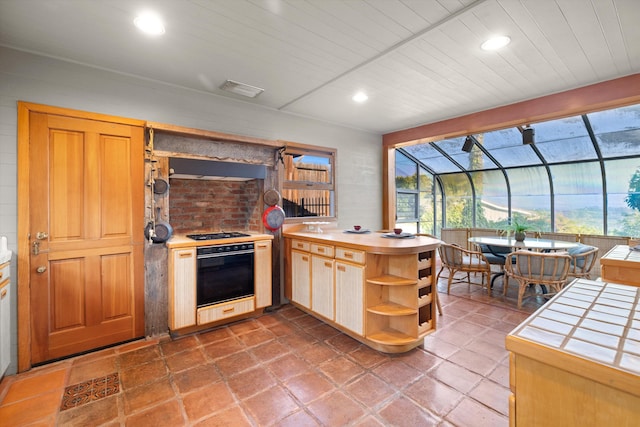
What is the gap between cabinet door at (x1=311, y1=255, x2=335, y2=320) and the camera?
304cm

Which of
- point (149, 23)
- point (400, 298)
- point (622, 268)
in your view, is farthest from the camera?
point (400, 298)

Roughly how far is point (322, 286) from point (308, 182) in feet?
→ 5.37

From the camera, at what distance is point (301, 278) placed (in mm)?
3508

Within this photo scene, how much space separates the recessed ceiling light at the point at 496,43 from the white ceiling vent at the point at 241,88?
7.17 ft

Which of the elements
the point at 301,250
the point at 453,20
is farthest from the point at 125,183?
the point at 453,20

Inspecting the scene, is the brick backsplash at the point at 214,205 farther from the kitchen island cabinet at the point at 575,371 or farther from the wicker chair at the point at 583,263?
the wicker chair at the point at 583,263

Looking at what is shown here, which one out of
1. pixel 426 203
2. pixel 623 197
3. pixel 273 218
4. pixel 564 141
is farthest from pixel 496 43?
pixel 426 203

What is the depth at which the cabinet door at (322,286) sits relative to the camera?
3037 millimetres

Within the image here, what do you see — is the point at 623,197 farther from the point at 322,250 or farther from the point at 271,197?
the point at 271,197

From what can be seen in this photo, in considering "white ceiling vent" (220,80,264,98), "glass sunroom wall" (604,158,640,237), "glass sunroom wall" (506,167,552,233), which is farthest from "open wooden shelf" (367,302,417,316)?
"glass sunroom wall" (604,158,640,237)

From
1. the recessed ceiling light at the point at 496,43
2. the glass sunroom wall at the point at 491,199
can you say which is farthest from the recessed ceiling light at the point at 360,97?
the glass sunroom wall at the point at 491,199

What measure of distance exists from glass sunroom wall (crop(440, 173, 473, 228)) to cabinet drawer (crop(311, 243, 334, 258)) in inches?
196

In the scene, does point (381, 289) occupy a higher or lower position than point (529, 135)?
lower

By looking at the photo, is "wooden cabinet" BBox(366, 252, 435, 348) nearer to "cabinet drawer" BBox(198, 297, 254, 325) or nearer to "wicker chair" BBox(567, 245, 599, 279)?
"cabinet drawer" BBox(198, 297, 254, 325)
